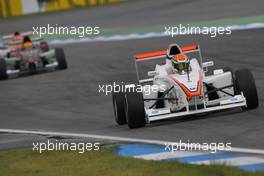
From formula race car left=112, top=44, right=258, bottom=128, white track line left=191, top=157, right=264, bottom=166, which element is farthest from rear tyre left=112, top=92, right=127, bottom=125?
white track line left=191, top=157, right=264, bottom=166

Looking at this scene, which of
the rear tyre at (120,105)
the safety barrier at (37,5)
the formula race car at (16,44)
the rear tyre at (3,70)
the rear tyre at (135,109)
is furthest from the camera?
the safety barrier at (37,5)

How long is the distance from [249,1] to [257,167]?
3140 centimetres

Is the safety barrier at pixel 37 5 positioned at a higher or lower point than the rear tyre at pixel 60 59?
lower

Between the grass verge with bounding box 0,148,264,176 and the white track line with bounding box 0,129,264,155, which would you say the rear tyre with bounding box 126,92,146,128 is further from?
the grass verge with bounding box 0,148,264,176

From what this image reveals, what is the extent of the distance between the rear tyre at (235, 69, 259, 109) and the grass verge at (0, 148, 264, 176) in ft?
9.38

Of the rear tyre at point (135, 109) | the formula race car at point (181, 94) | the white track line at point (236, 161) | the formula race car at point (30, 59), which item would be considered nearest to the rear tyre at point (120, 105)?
the formula race car at point (181, 94)

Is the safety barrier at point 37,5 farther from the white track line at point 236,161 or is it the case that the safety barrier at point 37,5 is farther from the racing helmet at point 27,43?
the white track line at point 236,161

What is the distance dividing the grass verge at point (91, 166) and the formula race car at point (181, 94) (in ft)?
6.41

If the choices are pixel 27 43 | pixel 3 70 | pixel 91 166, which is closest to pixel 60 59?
pixel 27 43

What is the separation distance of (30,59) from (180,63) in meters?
11.9

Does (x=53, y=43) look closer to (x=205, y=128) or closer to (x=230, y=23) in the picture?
(x=230, y=23)

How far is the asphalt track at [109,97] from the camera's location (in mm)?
12266

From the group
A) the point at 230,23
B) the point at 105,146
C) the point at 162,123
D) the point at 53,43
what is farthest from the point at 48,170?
the point at 53,43

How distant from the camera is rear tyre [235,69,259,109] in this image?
13.2 metres
